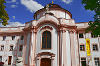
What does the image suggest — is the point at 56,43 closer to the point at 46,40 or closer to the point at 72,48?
the point at 46,40

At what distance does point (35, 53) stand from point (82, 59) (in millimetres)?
9942

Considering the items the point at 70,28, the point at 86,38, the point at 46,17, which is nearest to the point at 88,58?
the point at 86,38

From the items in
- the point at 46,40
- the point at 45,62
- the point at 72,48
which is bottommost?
the point at 45,62

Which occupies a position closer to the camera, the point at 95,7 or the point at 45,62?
the point at 95,7

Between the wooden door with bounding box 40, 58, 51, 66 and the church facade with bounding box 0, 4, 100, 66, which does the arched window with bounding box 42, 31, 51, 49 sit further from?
the wooden door with bounding box 40, 58, 51, 66

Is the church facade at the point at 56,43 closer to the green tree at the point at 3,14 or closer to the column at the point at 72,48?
the column at the point at 72,48

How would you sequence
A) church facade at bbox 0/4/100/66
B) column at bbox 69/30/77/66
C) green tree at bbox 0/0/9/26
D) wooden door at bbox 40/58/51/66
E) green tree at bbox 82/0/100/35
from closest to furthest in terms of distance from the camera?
green tree at bbox 82/0/100/35
green tree at bbox 0/0/9/26
column at bbox 69/30/77/66
church facade at bbox 0/4/100/66
wooden door at bbox 40/58/51/66

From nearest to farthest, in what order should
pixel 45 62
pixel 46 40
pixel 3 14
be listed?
pixel 3 14, pixel 45 62, pixel 46 40

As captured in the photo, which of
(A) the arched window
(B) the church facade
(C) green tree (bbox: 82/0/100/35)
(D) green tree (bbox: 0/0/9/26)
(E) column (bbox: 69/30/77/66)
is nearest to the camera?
(C) green tree (bbox: 82/0/100/35)

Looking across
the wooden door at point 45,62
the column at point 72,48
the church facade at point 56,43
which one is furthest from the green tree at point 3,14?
the column at point 72,48

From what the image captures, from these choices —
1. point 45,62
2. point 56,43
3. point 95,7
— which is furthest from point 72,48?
point 95,7

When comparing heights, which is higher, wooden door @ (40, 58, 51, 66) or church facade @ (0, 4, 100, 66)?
church facade @ (0, 4, 100, 66)

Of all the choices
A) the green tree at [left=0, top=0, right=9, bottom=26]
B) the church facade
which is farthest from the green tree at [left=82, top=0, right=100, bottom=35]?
the church facade

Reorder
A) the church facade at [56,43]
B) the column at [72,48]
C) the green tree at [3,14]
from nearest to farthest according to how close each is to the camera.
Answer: the green tree at [3,14] < the column at [72,48] < the church facade at [56,43]
